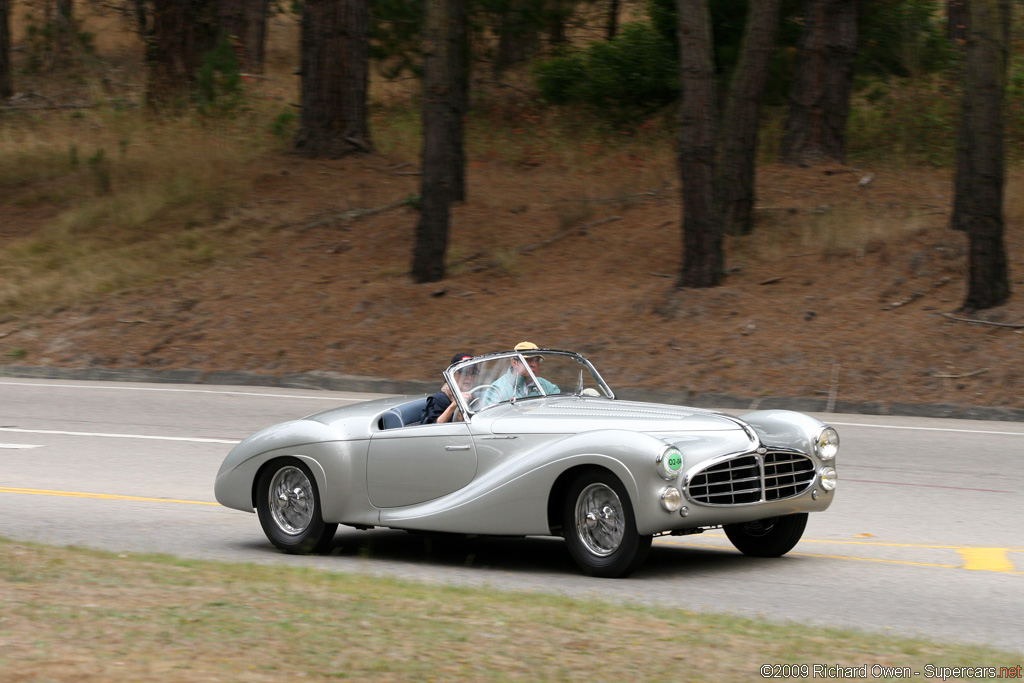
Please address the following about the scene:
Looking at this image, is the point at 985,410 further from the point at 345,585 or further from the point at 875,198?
the point at 345,585

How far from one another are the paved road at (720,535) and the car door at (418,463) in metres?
0.47

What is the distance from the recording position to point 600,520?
692 centimetres

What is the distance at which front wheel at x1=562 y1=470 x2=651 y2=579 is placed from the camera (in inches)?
265

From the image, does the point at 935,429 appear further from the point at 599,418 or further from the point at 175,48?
the point at 175,48

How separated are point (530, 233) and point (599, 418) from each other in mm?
16049

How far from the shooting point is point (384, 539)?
8.69 m

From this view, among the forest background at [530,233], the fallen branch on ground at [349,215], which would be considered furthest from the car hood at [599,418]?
the fallen branch on ground at [349,215]

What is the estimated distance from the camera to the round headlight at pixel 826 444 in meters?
7.34

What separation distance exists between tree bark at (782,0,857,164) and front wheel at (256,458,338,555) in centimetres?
1731

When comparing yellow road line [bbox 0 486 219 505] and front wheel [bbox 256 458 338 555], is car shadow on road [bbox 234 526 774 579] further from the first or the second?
yellow road line [bbox 0 486 219 505]

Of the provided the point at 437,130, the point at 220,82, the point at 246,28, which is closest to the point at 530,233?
the point at 437,130

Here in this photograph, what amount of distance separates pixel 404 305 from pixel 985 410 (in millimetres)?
9530

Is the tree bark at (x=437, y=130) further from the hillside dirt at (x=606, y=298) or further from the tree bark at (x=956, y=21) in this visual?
the tree bark at (x=956, y=21)

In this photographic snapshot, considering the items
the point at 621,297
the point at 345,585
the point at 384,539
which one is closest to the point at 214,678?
the point at 345,585
